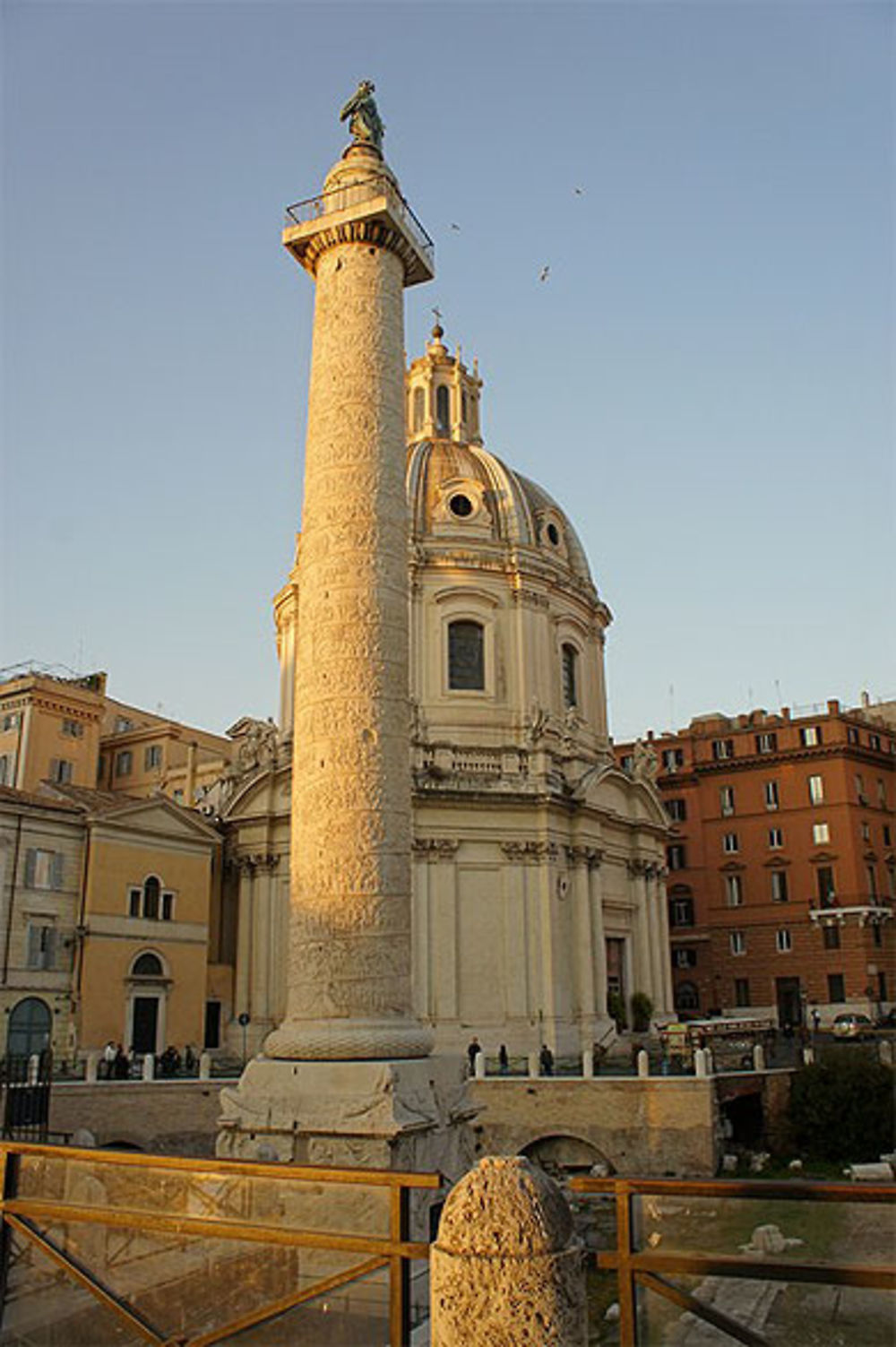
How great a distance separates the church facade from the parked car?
20.3ft

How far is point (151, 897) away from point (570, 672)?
1703 centimetres

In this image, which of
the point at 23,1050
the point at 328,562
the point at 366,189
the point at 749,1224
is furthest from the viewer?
the point at 23,1050

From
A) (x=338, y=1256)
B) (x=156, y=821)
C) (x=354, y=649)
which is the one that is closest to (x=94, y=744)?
(x=156, y=821)

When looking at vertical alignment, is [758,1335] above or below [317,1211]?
below

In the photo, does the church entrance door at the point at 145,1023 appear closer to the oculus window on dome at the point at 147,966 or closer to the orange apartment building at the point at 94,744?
the oculus window on dome at the point at 147,966

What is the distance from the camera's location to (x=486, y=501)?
41812 mm

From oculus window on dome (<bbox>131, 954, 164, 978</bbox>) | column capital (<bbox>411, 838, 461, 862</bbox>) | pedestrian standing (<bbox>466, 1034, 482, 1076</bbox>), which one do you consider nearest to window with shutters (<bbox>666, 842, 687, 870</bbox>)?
column capital (<bbox>411, 838, 461, 862</bbox>)

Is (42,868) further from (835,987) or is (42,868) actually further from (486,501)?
(835,987)

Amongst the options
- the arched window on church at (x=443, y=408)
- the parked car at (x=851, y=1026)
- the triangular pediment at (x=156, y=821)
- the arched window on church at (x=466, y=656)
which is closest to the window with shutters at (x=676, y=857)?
the parked car at (x=851, y=1026)

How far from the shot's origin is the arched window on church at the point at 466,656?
1547 inches

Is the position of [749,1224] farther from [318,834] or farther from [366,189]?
[366,189]

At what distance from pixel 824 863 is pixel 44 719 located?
3415cm

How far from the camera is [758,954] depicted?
51594mm

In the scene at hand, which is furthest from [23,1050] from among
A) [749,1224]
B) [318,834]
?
[749,1224]
